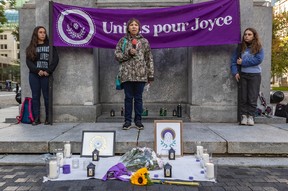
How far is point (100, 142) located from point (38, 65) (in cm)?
313

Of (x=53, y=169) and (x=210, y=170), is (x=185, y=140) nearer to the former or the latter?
(x=210, y=170)

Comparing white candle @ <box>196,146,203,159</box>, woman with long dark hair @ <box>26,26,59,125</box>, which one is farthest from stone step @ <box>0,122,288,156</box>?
woman with long dark hair @ <box>26,26,59,125</box>

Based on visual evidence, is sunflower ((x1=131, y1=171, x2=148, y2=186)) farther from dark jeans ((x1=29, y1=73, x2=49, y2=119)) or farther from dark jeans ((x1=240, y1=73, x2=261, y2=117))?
dark jeans ((x1=29, y1=73, x2=49, y2=119))

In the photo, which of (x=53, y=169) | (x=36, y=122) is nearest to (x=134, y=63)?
(x=53, y=169)

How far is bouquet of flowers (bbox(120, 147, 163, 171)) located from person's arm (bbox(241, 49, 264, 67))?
11.4ft

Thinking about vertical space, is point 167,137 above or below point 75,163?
above

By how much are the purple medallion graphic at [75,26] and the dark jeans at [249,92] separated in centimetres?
375

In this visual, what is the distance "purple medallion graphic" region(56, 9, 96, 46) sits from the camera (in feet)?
21.4

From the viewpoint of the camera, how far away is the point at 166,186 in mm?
3262

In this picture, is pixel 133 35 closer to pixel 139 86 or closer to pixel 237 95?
pixel 139 86

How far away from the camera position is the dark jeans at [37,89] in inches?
255

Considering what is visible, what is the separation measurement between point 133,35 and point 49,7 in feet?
7.65

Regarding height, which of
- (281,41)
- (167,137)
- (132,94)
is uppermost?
(281,41)

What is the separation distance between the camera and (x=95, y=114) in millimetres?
6824
